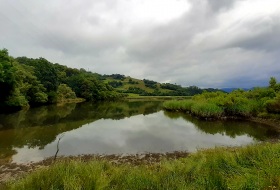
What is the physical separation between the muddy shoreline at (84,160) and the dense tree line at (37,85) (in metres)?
27.9

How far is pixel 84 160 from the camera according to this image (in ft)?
48.6

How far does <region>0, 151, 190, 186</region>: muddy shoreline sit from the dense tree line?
27897mm

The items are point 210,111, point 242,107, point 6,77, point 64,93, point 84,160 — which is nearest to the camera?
point 84,160

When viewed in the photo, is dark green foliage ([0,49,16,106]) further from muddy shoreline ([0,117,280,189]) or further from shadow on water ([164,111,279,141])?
shadow on water ([164,111,279,141])

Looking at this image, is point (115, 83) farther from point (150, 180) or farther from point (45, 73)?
point (150, 180)

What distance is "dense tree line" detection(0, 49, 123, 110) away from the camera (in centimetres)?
4209

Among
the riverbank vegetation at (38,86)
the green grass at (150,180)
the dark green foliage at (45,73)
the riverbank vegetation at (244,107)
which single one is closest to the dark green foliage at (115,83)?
the riverbank vegetation at (38,86)

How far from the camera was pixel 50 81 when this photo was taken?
70.4m

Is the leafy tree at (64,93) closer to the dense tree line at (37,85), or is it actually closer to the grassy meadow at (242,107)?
the dense tree line at (37,85)

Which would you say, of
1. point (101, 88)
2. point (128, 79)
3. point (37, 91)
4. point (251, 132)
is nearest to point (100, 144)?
point (251, 132)

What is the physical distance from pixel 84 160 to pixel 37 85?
49.4m

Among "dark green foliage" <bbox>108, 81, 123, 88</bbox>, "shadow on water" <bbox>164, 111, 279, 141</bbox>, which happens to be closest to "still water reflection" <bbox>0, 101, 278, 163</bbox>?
"shadow on water" <bbox>164, 111, 279, 141</bbox>

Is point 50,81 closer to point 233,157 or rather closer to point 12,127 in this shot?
point 12,127

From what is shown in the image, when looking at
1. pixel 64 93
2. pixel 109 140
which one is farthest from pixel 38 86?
pixel 109 140
